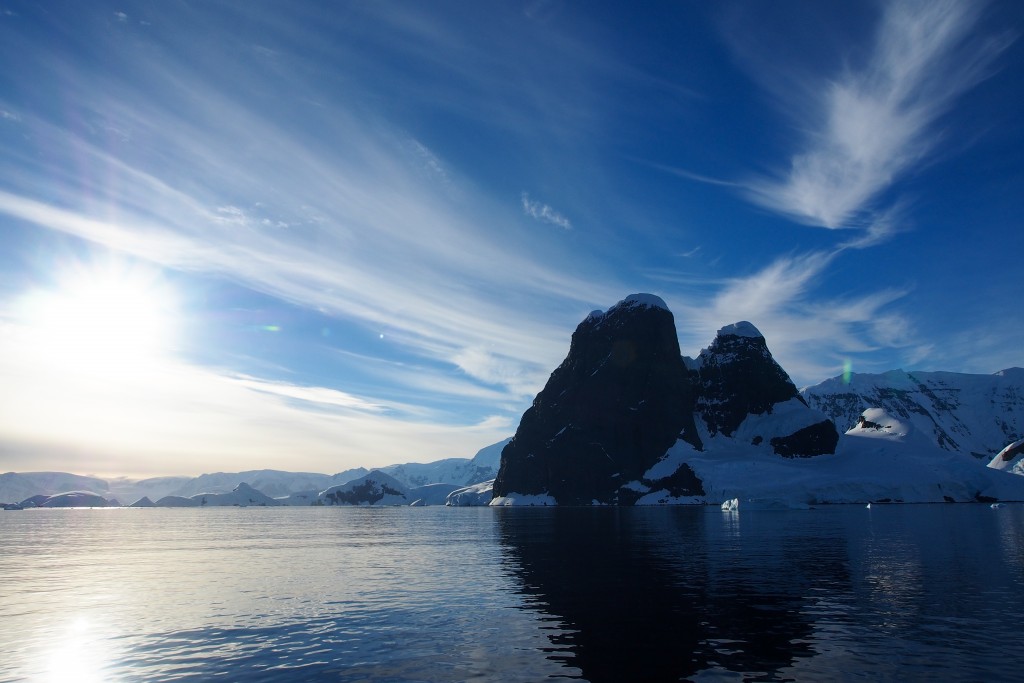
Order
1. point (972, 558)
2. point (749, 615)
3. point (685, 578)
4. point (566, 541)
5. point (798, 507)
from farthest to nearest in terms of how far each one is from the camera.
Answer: point (798, 507) < point (566, 541) < point (972, 558) < point (685, 578) < point (749, 615)

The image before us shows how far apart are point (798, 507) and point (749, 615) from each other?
174m

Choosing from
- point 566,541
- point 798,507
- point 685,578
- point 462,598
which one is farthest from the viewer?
point 798,507

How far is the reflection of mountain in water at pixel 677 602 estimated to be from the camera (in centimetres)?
2492

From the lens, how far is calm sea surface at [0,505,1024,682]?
959 inches

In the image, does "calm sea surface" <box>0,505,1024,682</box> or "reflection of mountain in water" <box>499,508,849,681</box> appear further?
"reflection of mountain in water" <box>499,508,849,681</box>

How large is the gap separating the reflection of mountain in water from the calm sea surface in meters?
0.16

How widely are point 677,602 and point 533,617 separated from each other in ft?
29.3

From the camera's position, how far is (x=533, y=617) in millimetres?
33469

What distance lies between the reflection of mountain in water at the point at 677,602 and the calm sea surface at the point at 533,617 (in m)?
0.16

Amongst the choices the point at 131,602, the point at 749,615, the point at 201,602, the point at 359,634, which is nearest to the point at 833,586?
the point at 749,615

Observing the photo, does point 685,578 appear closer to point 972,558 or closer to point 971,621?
point 971,621

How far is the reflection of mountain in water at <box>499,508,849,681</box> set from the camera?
24922 mm

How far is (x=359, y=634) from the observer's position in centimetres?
3058

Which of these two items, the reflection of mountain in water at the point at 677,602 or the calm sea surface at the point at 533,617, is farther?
the reflection of mountain in water at the point at 677,602
